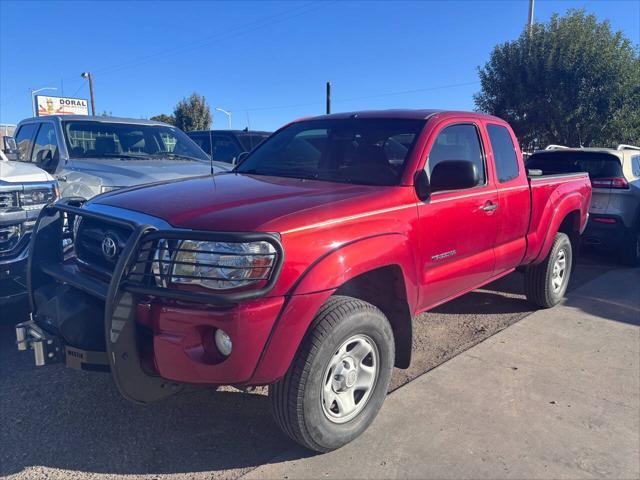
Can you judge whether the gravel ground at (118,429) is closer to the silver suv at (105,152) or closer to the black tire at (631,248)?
the silver suv at (105,152)

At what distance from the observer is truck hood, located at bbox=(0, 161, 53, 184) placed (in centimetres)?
461

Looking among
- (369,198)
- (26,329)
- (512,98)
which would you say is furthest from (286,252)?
(512,98)

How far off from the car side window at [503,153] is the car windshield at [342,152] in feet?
3.42

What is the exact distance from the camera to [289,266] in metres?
2.50

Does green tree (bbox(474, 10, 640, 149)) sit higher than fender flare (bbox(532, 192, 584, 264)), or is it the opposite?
green tree (bbox(474, 10, 640, 149))

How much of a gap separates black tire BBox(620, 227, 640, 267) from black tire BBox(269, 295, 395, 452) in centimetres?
576

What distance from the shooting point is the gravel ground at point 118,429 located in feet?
9.10

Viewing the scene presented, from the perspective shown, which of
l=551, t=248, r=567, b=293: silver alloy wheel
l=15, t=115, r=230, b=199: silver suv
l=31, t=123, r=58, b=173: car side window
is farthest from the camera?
l=31, t=123, r=58, b=173: car side window

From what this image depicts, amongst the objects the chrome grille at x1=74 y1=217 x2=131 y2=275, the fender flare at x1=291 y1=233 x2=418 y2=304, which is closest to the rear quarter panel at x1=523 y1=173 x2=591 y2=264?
the fender flare at x1=291 y1=233 x2=418 y2=304

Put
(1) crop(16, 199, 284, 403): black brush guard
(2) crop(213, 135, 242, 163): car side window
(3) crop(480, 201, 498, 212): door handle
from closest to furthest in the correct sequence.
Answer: (1) crop(16, 199, 284, 403): black brush guard, (3) crop(480, 201, 498, 212): door handle, (2) crop(213, 135, 242, 163): car side window

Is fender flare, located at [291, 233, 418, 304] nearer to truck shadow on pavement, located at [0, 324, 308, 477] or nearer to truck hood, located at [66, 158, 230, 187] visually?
truck shadow on pavement, located at [0, 324, 308, 477]

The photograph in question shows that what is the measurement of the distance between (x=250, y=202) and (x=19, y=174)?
3037 mm

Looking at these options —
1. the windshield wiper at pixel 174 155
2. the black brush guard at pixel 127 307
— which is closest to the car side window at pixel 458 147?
the black brush guard at pixel 127 307

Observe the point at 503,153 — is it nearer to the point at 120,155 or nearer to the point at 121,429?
the point at 121,429
